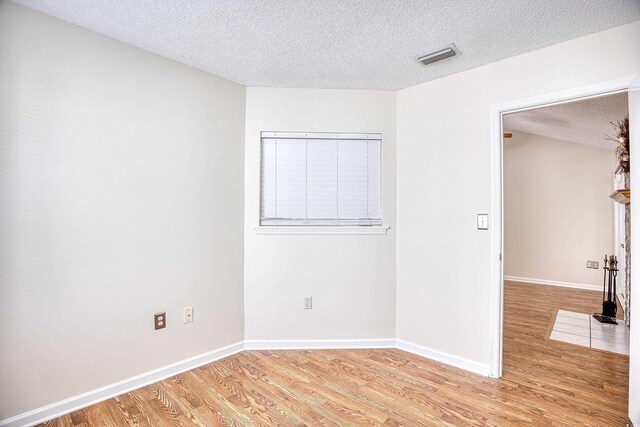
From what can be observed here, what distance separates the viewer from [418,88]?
2.82 metres

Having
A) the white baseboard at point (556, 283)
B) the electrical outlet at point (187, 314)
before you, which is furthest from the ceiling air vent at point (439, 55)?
the white baseboard at point (556, 283)

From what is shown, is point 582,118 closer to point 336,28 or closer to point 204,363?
point 336,28

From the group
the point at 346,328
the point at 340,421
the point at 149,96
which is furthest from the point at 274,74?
the point at 340,421

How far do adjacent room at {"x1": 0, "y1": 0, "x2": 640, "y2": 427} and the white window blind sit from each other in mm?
20

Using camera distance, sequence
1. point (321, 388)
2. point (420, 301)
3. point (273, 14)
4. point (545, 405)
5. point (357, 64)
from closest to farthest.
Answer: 1. point (273, 14)
2. point (545, 405)
3. point (321, 388)
4. point (357, 64)
5. point (420, 301)

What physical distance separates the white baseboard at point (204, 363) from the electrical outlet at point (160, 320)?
0.30 metres

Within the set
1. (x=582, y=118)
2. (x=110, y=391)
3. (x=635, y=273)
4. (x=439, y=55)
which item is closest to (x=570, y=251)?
(x=582, y=118)

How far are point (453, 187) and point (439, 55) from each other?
3.19 feet

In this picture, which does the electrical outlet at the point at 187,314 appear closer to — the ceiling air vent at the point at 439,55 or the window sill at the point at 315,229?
the window sill at the point at 315,229

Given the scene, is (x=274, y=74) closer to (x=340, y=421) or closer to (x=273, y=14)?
(x=273, y=14)

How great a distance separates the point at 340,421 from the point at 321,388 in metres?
0.37

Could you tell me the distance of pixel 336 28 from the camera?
1.98 meters

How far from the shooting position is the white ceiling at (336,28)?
69.4 inches

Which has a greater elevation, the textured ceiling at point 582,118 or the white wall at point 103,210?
the textured ceiling at point 582,118
